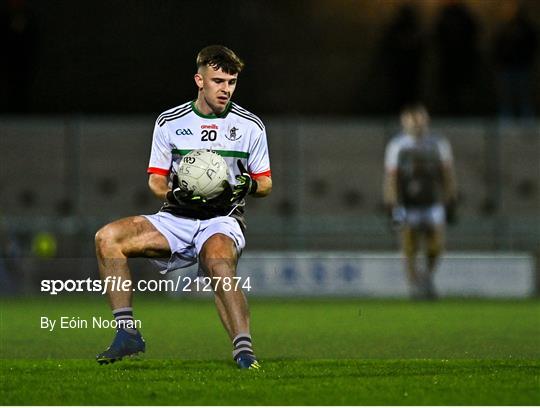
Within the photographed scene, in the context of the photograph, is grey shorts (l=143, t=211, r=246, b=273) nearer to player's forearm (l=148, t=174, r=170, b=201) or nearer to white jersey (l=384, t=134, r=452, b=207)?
player's forearm (l=148, t=174, r=170, b=201)

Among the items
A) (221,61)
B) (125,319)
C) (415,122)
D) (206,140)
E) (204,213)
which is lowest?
(125,319)

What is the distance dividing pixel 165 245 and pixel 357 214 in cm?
1209

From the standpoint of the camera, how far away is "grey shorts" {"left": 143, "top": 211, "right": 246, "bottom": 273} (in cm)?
853

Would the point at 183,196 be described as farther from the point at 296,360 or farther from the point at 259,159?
the point at 296,360

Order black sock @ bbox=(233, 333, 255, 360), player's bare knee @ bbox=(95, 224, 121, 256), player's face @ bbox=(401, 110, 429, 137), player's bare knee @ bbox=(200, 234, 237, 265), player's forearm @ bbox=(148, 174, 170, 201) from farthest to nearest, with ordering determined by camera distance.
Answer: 1. player's face @ bbox=(401, 110, 429, 137)
2. player's forearm @ bbox=(148, 174, 170, 201)
3. player's bare knee @ bbox=(95, 224, 121, 256)
4. player's bare knee @ bbox=(200, 234, 237, 265)
5. black sock @ bbox=(233, 333, 255, 360)

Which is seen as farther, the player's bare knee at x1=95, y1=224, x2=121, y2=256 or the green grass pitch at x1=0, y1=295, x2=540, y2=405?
the player's bare knee at x1=95, y1=224, x2=121, y2=256

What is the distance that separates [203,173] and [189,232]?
474mm

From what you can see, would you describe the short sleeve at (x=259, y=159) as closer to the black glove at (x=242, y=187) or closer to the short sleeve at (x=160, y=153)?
the black glove at (x=242, y=187)

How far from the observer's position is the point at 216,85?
338 inches

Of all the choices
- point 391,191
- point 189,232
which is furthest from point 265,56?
point 189,232

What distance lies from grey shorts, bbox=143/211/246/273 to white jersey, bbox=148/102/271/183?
297 mm

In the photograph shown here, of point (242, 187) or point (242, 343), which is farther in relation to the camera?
point (242, 187)

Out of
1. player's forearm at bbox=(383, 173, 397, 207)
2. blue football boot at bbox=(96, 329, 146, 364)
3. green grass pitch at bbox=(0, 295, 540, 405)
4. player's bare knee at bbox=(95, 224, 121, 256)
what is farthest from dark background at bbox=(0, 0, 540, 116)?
blue football boot at bbox=(96, 329, 146, 364)

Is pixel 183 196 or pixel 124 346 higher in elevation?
pixel 183 196
